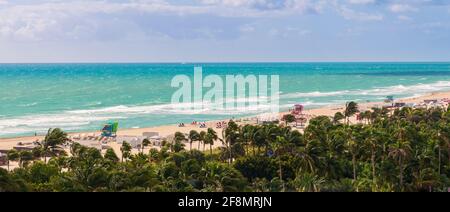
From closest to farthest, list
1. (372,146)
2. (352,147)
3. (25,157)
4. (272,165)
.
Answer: (372,146) → (272,165) → (352,147) → (25,157)

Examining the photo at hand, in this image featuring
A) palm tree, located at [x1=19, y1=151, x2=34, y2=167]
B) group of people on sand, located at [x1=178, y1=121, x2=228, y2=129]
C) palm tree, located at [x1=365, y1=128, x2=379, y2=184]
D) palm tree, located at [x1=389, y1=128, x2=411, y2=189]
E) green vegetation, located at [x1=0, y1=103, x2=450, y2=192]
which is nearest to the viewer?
green vegetation, located at [x1=0, y1=103, x2=450, y2=192]

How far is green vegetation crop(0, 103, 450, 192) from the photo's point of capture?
84.5 ft

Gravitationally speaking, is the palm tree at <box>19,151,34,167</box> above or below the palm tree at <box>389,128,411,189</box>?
below

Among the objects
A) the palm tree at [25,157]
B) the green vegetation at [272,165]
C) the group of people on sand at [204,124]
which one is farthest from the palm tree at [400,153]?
the group of people on sand at [204,124]

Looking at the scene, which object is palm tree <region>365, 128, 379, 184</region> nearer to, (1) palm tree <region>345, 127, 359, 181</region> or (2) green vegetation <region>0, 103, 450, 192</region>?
(2) green vegetation <region>0, 103, 450, 192</region>

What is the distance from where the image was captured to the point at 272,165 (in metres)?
34.3

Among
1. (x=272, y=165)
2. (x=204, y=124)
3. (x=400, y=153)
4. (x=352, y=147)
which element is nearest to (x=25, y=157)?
(x=272, y=165)

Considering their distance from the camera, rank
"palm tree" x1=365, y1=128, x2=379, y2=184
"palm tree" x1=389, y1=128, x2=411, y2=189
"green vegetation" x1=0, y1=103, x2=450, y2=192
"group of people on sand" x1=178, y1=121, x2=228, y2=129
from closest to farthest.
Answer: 1. "green vegetation" x1=0, y1=103, x2=450, y2=192
2. "palm tree" x1=389, y1=128, x2=411, y2=189
3. "palm tree" x1=365, y1=128, x2=379, y2=184
4. "group of people on sand" x1=178, y1=121, x2=228, y2=129

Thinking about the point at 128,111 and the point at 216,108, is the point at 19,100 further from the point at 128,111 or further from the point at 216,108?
the point at 216,108

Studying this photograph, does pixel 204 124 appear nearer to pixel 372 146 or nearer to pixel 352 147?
pixel 352 147

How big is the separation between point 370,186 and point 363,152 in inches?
270

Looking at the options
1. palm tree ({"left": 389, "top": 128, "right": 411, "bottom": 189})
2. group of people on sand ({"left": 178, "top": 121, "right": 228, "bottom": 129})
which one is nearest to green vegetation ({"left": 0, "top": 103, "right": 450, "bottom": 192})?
palm tree ({"left": 389, "top": 128, "right": 411, "bottom": 189})

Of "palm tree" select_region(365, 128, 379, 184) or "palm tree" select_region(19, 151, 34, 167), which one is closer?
"palm tree" select_region(365, 128, 379, 184)
